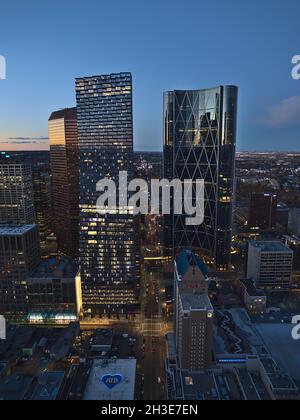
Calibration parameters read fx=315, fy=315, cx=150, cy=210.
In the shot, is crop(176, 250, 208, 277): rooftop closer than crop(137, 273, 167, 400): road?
No

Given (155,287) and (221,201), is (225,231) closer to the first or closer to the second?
(221,201)

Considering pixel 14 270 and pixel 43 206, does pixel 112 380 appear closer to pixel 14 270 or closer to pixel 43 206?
pixel 14 270

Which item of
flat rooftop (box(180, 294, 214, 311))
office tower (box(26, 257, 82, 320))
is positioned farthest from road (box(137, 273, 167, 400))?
office tower (box(26, 257, 82, 320))

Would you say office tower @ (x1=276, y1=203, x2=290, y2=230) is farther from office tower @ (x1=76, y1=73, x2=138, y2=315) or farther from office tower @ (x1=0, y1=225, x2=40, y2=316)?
office tower @ (x1=0, y1=225, x2=40, y2=316)

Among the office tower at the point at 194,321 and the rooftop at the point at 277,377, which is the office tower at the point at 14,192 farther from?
the rooftop at the point at 277,377

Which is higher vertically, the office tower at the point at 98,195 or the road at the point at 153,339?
the office tower at the point at 98,195

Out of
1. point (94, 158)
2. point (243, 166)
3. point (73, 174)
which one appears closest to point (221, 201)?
point (94, 158)

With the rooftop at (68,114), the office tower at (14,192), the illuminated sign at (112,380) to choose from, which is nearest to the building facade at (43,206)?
the office tower at (14,192)
